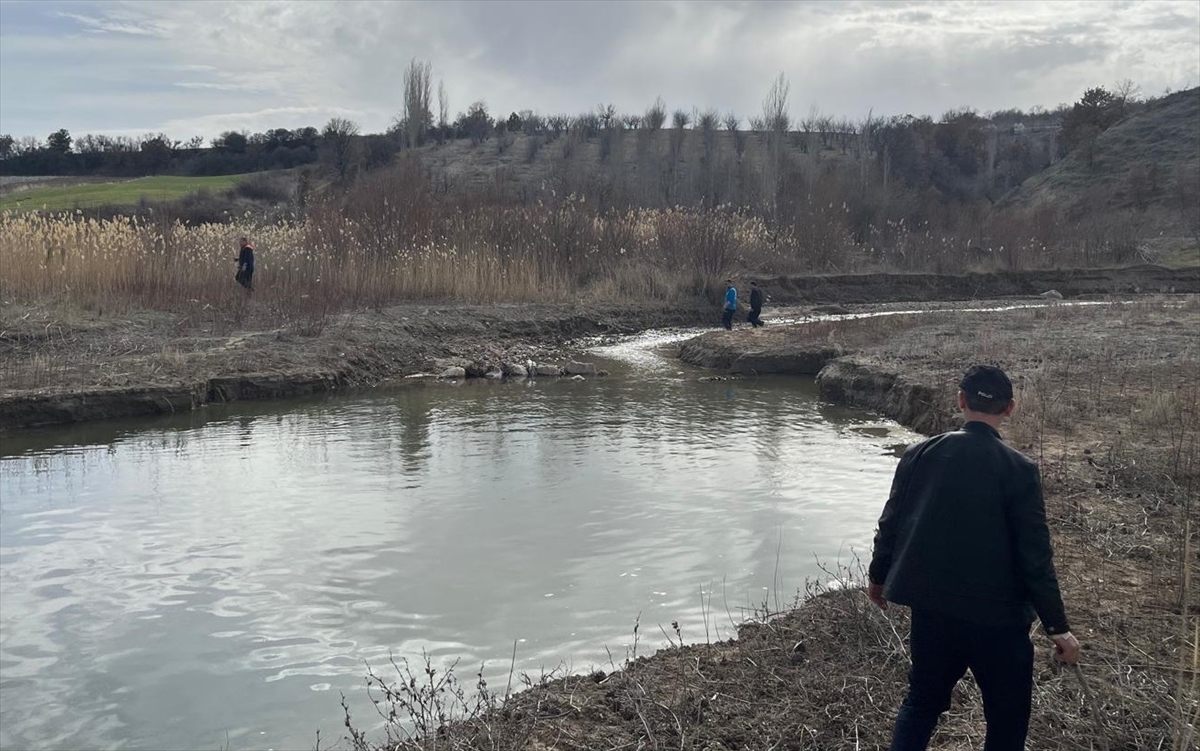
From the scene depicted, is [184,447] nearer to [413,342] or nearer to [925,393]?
[413,342]

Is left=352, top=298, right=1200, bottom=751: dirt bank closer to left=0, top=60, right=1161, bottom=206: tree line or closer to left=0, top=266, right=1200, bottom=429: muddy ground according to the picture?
left=0, top=266, right=1200, bottom=429: muddy ground

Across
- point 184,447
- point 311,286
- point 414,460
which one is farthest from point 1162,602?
point 311,286

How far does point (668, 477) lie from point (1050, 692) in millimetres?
6266

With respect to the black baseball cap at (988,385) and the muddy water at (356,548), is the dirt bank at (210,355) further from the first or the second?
the black baseball cap at (988,385)

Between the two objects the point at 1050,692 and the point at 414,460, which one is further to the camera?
the point at 414,460

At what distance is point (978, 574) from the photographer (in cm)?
354

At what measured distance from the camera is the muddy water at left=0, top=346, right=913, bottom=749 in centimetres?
589

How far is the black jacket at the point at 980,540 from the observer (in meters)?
3.50

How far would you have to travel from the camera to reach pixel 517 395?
661 inches

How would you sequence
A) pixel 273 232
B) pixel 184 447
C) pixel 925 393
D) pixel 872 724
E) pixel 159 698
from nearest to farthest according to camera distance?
pixel 872 724, pixel 159 698, pixel 184 447, pixel 925 393, pixel 273 232

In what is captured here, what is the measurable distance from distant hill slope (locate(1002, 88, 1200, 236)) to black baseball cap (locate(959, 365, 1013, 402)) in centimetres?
5300

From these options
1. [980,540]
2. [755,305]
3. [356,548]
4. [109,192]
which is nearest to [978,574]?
[980,540]

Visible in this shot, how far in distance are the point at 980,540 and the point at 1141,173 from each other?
61869 millimetres

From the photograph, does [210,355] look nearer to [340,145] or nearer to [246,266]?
[246,266]
